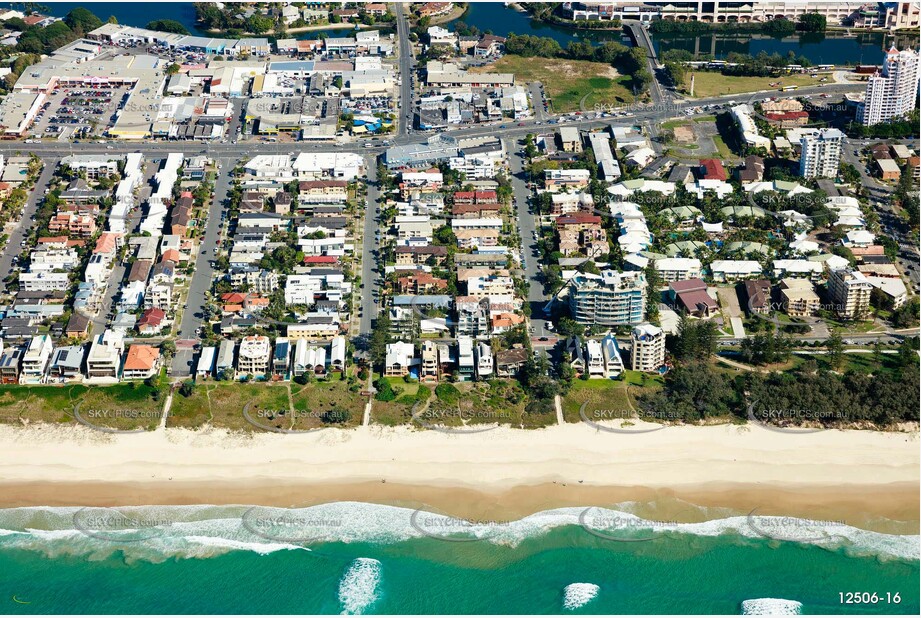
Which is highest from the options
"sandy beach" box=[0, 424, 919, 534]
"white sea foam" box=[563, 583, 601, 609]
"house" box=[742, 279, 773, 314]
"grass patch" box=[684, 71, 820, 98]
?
"grass patch" box=[684, 71, 820, 98]

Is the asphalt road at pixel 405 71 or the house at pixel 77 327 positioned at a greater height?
the asphalt road at pixel 405 71

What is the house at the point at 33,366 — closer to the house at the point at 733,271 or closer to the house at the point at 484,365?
the house at the point at 484,365

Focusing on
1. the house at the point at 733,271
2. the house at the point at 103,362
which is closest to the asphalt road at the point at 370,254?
the house at the point at 103,362

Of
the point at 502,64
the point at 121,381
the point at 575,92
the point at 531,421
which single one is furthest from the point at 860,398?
the point at 502,64

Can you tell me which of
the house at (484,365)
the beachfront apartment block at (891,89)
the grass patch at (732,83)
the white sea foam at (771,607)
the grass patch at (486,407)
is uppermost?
the beachfront apartment block at (891,89)

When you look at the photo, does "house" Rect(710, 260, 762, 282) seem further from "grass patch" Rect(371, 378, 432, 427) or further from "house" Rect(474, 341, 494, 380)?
"grass patch" Rect(371, 378, 432, 427)

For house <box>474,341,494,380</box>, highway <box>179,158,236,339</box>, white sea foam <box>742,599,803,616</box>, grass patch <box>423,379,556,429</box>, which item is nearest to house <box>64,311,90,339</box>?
highway <box>179,158,236,339</box>

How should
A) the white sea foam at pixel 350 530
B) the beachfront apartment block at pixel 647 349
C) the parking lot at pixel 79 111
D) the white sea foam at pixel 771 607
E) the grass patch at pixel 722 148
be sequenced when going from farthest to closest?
1. the parking lot at pixel 79 111
2. the grass patch at pixel 722 148
3. the beachfront apartment block at pixel 647 349
4. the white sea foam at pixel 350 530
5. the white sea foam at pixel 771 607

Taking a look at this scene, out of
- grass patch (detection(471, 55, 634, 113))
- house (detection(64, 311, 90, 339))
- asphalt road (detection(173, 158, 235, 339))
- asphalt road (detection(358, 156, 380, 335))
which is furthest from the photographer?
grass patch (detection(471, 55, 634, 113))
